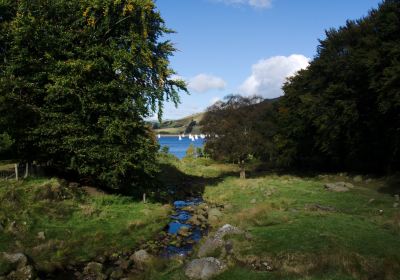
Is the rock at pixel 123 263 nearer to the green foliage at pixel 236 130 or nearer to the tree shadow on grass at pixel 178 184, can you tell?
the tree shadow on grass at pixel 178 184

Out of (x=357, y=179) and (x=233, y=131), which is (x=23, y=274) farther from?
(x=233, y=131)

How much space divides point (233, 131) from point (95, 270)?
139ft

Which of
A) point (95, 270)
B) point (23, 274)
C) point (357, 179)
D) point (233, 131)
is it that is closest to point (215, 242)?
point (95, 270)

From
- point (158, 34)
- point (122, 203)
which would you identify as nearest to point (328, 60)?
point (158, 34)

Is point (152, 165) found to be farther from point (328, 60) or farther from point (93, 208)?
point (328, 60)

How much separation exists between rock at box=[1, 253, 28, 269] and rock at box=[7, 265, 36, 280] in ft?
1.07

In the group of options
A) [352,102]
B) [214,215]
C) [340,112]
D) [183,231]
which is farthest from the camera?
[340,112]

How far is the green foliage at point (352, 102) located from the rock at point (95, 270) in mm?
30589

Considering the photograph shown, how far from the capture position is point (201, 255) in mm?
23531

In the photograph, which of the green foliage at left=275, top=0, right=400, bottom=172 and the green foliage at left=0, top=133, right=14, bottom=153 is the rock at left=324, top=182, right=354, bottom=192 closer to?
the green foliage at left=275, top=0, right=400, bottom=172

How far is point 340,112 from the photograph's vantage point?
172 feet

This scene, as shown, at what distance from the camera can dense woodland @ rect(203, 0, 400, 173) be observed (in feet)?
144

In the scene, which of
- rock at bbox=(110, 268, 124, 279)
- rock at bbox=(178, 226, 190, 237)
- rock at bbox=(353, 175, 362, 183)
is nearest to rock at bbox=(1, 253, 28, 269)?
rock at bbox=(110, 268, 124, 279)

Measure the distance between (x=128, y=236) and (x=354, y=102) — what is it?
3375 centimetres
